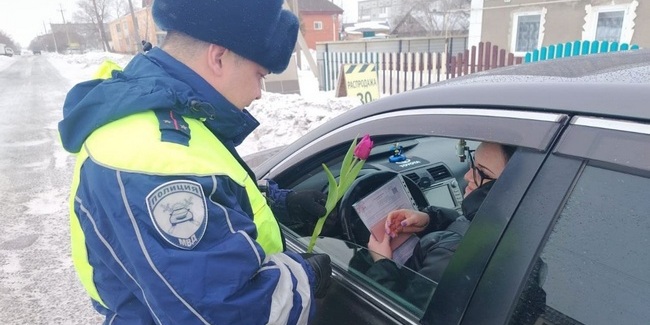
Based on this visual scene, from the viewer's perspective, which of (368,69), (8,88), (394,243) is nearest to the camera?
(394,243)

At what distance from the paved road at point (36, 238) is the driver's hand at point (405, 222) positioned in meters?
2.28

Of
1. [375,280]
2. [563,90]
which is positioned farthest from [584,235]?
[375,280]

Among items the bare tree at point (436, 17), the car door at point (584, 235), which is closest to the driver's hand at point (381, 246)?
the car door at point (584, 235)

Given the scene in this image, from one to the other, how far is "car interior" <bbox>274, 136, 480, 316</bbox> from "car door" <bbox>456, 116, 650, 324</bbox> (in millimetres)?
292

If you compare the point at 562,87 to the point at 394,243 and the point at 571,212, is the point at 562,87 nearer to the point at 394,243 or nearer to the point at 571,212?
the point at 571,212

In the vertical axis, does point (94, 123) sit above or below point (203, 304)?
above

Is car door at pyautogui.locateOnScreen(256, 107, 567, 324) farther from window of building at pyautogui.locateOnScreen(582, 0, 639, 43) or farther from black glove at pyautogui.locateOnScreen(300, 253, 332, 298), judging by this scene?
window of building at pyautogui.locateOnScreen(582, 0, 639, 43)

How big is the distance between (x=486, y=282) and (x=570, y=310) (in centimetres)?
17

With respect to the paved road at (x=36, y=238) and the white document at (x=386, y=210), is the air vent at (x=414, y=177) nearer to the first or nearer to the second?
the white document at (x=386, y=210)

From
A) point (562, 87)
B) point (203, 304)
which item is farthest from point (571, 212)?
point (203, 304)

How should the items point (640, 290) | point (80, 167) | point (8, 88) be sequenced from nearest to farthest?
A: point (640, 290)
point (80, 167)
point (8, 88)

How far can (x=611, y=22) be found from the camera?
1436 centimetres

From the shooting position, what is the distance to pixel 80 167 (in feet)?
3.60

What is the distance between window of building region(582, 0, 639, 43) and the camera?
13.6m
